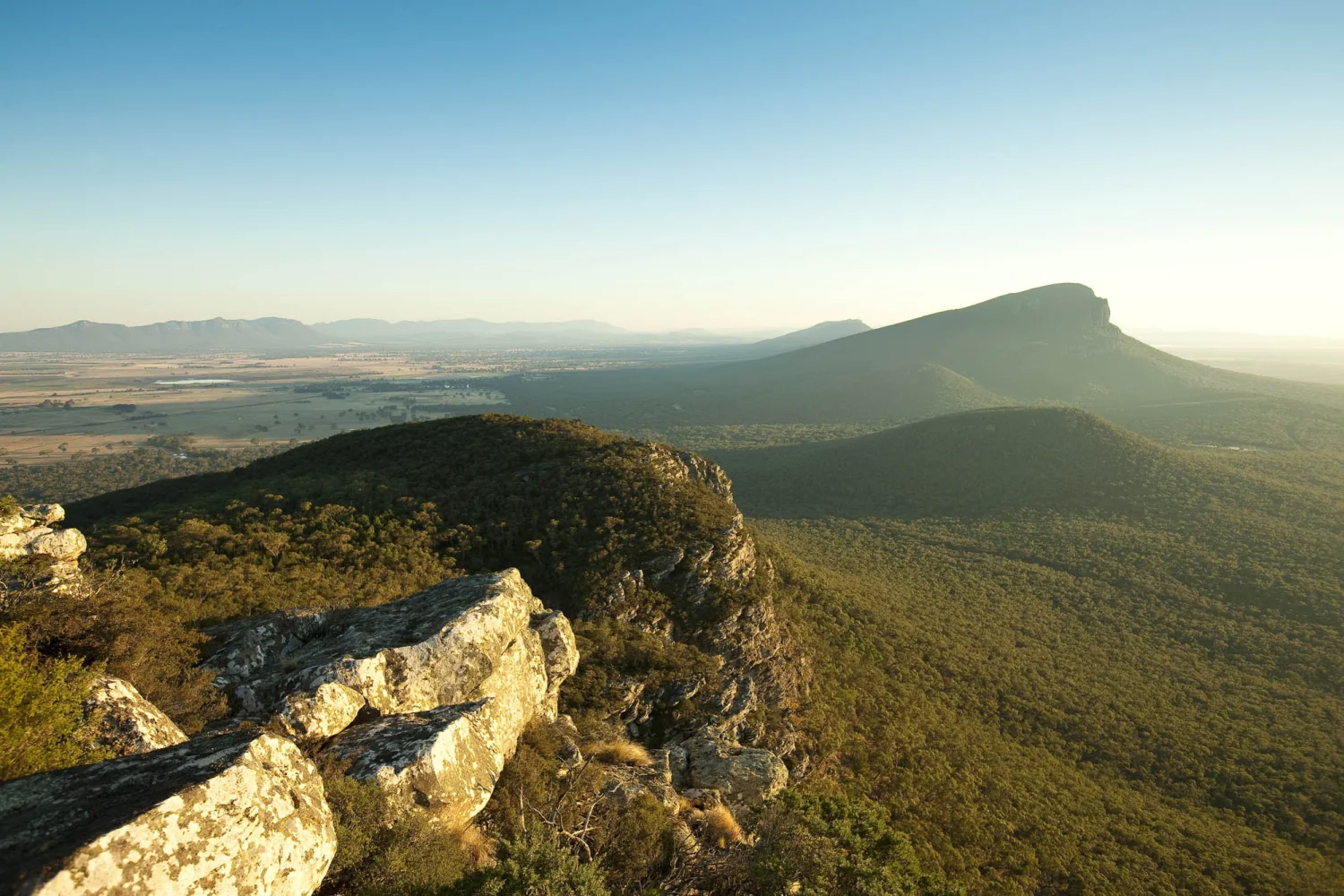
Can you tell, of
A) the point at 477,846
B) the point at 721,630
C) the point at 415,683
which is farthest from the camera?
the point at 721,630

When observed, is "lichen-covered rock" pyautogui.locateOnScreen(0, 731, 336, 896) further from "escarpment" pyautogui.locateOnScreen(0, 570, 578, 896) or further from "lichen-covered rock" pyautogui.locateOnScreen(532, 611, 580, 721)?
"lichen-covered rock" pyautogui.locateOnScreen(532, 611, 580, 721)

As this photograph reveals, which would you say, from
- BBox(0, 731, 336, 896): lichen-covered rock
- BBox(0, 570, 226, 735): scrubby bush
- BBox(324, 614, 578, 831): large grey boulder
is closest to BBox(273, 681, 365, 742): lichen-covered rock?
BBox(324, 614, 578, 831): large grey boulder

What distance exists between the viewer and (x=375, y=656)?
1084 centimetres

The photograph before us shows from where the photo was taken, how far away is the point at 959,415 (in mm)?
88938

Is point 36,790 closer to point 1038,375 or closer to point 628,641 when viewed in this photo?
point 628,641

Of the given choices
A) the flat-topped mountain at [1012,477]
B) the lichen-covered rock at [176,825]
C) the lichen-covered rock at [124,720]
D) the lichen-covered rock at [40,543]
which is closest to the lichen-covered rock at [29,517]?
the lichen-covered rock at [40,543]

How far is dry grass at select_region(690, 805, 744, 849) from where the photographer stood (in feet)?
36.8

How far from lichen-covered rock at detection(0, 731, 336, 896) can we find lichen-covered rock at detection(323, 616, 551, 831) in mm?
1987

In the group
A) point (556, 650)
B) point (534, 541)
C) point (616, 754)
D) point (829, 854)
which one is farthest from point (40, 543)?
point (829, 854)

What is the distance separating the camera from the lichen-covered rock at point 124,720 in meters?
7.70

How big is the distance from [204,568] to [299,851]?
1627 cm

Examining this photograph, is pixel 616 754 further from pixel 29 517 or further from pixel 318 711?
pixel 29 517

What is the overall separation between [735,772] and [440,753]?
9.23 metres

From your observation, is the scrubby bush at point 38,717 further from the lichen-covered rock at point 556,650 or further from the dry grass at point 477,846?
the lichen-covered rock at point 556,650
